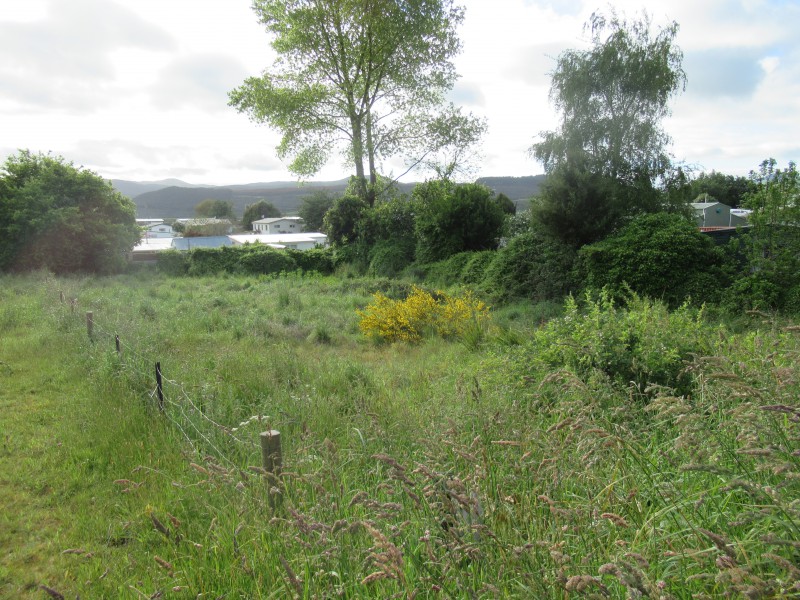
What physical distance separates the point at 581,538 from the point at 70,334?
9.80 meters

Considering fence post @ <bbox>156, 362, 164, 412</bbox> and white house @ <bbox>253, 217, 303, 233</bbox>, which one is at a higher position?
white house @ <bbox>253, 217, 303, 233</bbox>

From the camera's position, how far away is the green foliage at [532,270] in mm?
14883

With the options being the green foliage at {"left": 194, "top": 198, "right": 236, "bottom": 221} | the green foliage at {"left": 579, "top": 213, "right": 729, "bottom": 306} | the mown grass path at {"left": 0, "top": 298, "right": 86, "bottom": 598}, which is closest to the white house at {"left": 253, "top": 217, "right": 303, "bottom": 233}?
the green foliage at {"left": 194, "top": 198, "right": 236, "bottom": 221}

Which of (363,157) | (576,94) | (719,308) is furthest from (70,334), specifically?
(363,157)

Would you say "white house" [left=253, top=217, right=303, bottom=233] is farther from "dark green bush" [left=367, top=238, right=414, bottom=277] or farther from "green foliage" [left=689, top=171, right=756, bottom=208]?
"dark green bush" [left=367, top=238, right=414, bottom=277]

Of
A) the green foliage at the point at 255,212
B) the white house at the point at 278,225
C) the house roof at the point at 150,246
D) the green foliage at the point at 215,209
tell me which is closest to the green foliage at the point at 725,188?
the house roof at the point at 150,246

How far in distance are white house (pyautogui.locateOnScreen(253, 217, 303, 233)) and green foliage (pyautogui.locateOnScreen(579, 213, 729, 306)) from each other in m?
Result: 86.0

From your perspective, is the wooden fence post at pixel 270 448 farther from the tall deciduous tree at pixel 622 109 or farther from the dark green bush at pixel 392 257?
the dark green bush at pixel 392 257

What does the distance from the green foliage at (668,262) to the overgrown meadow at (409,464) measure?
2531 millimetres

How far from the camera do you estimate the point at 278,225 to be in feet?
324

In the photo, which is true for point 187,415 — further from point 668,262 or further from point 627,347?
point 668,262

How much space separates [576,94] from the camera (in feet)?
58.1

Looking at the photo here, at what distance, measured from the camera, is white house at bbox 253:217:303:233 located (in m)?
96.2

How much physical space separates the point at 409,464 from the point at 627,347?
11.4ft
